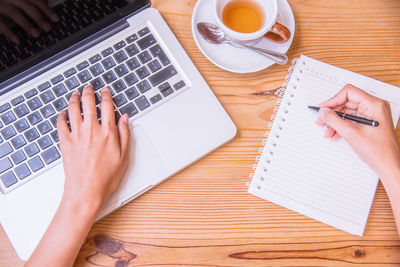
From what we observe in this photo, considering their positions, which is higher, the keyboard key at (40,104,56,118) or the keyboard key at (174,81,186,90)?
the keyboard key at (40,104,56,118)

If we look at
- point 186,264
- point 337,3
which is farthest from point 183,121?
point 337,3

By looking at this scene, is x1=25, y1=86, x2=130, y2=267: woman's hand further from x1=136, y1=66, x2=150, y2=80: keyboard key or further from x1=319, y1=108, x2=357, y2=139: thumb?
x1=319, y1=108, x2=357, y2=139: thumb

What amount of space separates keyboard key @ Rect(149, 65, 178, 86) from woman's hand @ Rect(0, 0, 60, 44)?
0.65 ft

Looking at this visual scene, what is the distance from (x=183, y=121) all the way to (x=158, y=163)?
0.09 m

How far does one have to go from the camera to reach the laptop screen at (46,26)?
581 millimetres

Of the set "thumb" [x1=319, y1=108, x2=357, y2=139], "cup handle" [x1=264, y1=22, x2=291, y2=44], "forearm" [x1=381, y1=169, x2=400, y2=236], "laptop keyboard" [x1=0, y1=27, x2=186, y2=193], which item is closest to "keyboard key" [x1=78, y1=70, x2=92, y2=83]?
"laptop keyboard" [x1=0, y1=27, x2=186, y2=193]

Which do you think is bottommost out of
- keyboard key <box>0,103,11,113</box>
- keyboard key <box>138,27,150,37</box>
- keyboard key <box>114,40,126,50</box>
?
keyboard key <box>0,103,11,113</box>

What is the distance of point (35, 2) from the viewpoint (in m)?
0.58

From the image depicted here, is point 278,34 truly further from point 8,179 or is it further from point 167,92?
point 8,179

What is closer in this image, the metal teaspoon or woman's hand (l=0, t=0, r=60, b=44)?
woman's hand (l=0, t=0, r=60, b=44)

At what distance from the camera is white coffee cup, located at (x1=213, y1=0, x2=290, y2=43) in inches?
24.4

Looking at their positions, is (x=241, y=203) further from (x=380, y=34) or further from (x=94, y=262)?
(x=380, y=34)

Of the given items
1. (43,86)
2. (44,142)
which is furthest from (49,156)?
(43,86)

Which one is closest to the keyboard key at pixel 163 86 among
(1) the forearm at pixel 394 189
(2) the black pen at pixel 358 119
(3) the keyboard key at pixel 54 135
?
(3) the keyboard key at pixel 54 135
